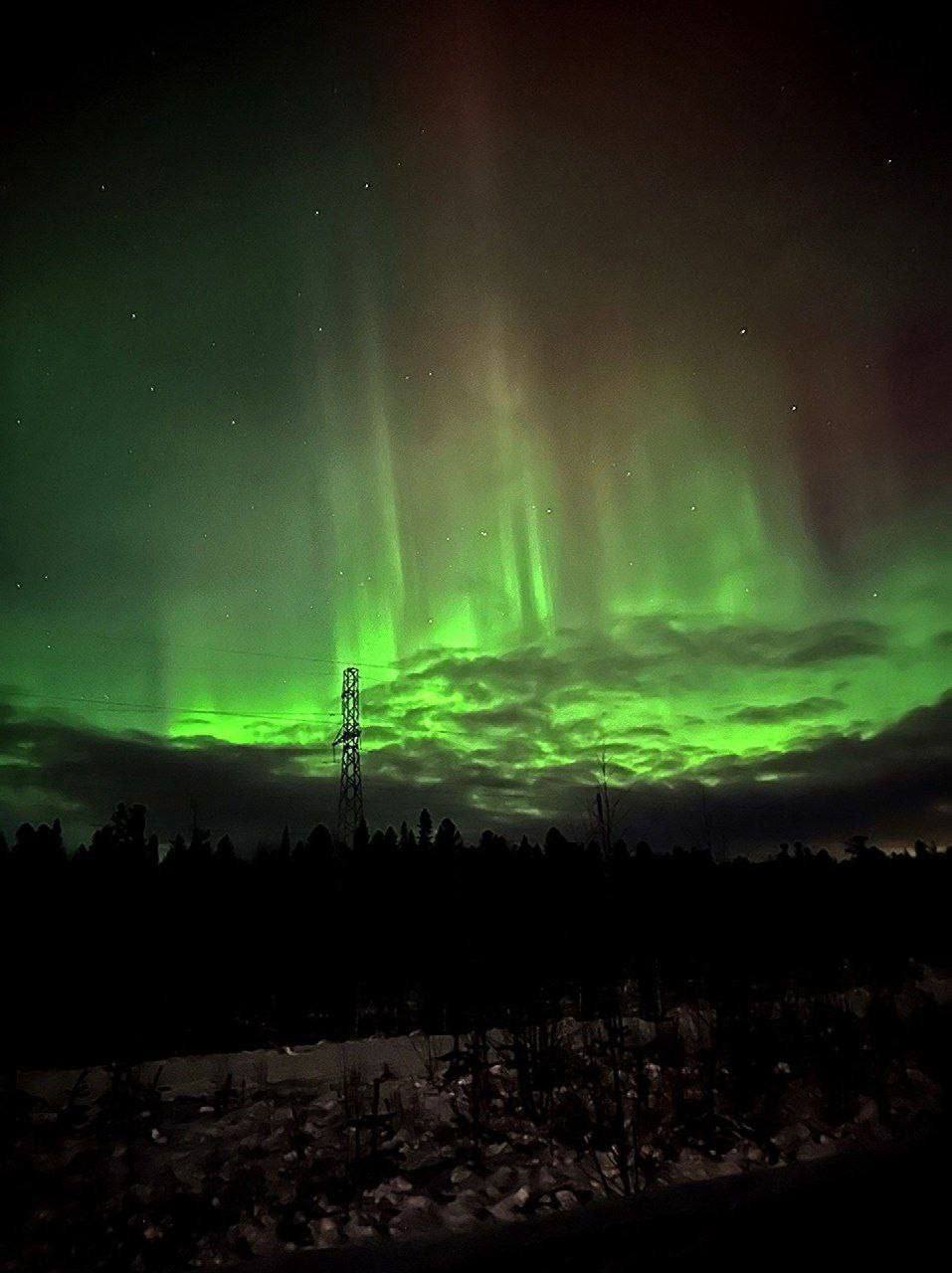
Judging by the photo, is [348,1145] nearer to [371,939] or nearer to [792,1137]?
[792,1137]

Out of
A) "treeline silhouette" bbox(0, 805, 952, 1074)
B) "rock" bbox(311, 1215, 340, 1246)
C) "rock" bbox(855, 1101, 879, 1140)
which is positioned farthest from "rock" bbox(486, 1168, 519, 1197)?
"rock" bbox(855, 1101, 879, 1140)

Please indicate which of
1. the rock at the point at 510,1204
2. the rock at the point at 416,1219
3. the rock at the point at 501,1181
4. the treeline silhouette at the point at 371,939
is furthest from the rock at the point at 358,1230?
the treeline silhouette at the point at 371,939

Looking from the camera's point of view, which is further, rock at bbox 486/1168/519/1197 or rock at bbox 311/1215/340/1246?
rock at bbox 486/1168/519/1197

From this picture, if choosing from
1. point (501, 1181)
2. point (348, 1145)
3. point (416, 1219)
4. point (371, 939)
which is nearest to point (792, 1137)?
point (501, 1181)

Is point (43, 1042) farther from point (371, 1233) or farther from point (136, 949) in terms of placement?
point (371, 1233)

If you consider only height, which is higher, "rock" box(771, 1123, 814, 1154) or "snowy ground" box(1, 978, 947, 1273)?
"snowy ground" box(1, 978, 947, 1273)

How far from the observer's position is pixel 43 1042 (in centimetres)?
1862

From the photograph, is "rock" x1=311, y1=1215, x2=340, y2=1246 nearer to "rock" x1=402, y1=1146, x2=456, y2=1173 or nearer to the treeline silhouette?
"rock" x1=402, y1=1146, x2=456, y2=1173

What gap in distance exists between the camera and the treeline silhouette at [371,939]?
17766 mm

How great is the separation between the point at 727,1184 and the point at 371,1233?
128 inches

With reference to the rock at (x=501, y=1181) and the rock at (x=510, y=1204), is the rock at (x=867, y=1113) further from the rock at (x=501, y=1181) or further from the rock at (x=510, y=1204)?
the rock at (x=510, y=1204)

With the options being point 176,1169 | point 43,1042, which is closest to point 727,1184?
point 176,1169

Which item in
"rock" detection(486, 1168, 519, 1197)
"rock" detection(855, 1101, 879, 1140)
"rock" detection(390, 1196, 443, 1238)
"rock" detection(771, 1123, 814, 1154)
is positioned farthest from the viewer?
"rock" detection(855, 1101, 879, 1140)

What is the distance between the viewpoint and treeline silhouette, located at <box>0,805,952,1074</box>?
17.8m
